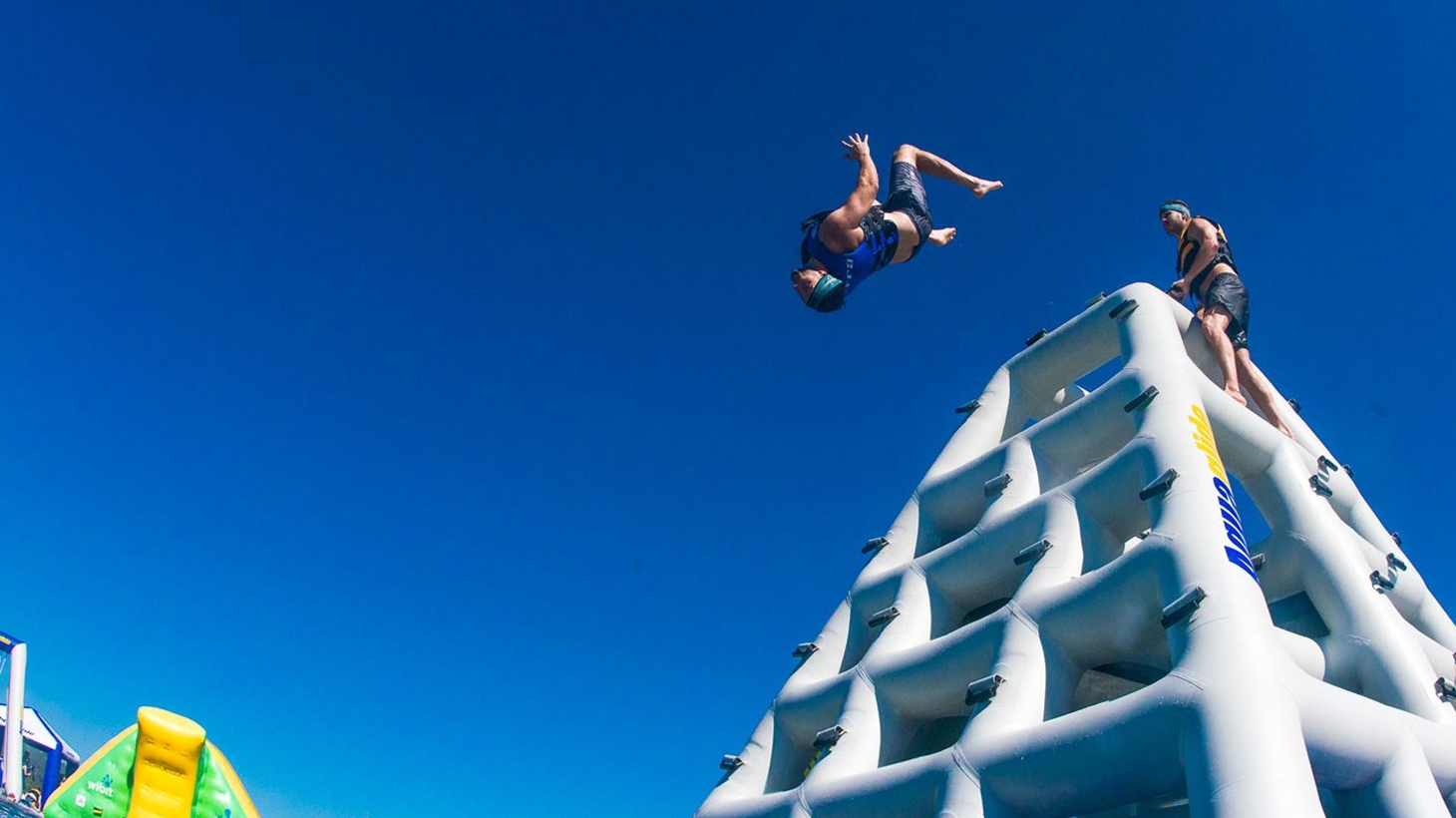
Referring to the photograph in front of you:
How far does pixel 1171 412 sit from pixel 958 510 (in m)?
2.05

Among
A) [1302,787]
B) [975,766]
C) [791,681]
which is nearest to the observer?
[1302,787]

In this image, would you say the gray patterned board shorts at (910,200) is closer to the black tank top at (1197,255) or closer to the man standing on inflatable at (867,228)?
the man standing on inflatable at (867,228)

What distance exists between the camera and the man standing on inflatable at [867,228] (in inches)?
273

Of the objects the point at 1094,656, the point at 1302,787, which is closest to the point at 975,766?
the point at 1094,656

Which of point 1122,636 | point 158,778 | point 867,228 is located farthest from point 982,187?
point 158,778

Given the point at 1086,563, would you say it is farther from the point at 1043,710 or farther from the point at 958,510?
the point at 958,510

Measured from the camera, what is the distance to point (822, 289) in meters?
6.79

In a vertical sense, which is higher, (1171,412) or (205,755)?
(1171,412)

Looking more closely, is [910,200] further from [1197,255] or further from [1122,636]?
[1122,636]

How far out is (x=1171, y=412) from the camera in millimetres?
6137

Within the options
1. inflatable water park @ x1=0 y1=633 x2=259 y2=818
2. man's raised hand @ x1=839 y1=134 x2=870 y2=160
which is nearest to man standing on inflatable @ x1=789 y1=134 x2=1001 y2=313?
man's raised hand @ x1=839 y1=134 x2=870 y2=160

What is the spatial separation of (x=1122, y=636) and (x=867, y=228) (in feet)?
11.2

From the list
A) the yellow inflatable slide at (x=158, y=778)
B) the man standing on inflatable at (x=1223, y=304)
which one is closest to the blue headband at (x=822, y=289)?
the man standing on inflatable at (x=1223, y=304)

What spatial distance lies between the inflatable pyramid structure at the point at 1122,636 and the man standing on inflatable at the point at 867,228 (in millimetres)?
1640
